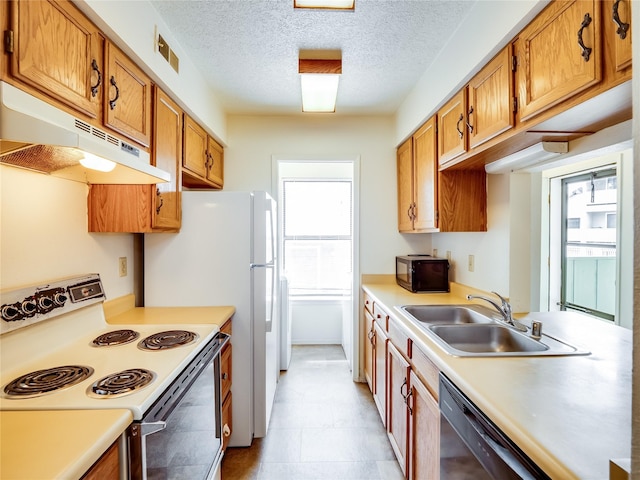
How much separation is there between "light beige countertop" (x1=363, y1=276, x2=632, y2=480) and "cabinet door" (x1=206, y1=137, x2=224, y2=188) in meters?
2.08

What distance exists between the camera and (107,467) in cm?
82

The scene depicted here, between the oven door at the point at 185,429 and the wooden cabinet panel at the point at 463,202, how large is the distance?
63.2 inches

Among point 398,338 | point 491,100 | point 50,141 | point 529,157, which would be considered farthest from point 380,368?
point 50,141

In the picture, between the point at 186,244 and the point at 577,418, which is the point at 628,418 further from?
the point at 186,244

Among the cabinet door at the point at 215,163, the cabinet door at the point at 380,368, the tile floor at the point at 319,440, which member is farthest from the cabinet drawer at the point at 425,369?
the cabinet door at the point at 215,163

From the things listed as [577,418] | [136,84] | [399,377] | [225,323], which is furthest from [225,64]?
[577,418]

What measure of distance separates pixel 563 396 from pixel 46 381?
1.59 metres

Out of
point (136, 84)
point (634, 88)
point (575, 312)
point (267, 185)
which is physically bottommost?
point (575, 312)

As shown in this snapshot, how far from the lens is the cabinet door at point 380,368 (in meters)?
2.19

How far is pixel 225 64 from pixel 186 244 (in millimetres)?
1235

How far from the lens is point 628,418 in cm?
78

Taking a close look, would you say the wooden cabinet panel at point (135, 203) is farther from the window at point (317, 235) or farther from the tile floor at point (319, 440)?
the window at point (317, 235)

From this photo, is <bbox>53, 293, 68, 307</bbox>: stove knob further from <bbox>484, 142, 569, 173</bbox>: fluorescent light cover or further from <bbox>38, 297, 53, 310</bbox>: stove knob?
<bbox>484, 142, 569, 173</bbox>: fluorescent light cover

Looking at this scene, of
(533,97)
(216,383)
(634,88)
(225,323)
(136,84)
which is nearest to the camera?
(634,88)
